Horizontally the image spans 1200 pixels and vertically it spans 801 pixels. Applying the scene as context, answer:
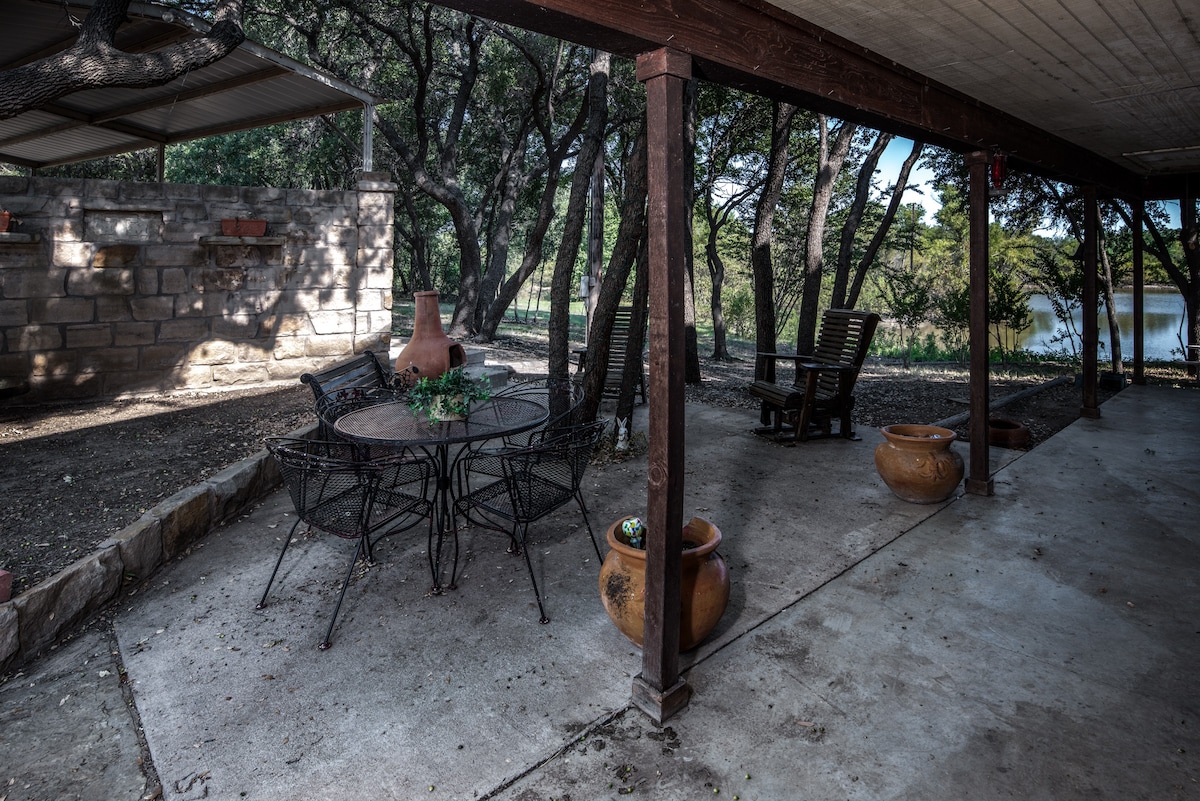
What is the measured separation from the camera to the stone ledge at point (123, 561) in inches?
90.7

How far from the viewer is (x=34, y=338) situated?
5.01 m

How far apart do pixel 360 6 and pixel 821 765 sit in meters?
10.3

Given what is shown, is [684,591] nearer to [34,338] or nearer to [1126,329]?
[34,338]

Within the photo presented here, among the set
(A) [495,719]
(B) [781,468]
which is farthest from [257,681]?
(B) [781,468]

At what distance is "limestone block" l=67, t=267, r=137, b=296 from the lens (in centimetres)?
511

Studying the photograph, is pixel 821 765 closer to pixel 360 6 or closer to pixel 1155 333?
pixel 360 6

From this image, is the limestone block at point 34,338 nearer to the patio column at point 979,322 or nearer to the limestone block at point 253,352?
the limestone block at point 253,352

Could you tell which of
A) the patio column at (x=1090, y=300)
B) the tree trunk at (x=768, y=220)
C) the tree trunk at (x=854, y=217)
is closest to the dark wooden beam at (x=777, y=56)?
the patio column at (x=1090, y=300)

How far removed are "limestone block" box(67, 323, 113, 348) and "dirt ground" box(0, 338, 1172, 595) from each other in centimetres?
47

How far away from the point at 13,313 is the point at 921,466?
6304mm

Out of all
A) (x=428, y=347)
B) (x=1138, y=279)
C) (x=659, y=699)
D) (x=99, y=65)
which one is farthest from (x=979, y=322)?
(x=99, y=65)

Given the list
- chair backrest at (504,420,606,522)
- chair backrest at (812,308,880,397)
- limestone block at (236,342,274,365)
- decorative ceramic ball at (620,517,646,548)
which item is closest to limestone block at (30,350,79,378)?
limestone block at (236,342,274,365)

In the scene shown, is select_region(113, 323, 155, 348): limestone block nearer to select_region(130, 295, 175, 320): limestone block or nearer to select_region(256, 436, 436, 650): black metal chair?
select_region(130, 295, 175, 320): limestone block

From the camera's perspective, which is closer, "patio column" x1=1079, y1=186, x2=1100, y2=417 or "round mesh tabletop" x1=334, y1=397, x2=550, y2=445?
"round mesh tabletop" x1=334, y1=397, x2=550, y2=445
